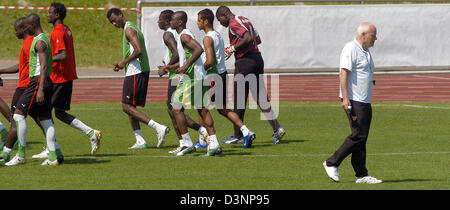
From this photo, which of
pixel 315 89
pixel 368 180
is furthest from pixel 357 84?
pixel 315 89

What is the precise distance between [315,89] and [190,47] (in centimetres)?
1250

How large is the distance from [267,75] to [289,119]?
443 inches

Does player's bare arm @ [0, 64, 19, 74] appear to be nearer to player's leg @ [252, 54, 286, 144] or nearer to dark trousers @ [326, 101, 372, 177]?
player's leg @ [252, 54, 286, 144]

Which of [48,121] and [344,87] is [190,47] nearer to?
[48,121]

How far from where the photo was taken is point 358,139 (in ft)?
32.0

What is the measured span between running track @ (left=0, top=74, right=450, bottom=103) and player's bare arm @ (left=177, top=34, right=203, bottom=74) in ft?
31.9

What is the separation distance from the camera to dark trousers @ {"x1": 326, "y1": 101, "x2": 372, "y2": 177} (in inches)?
380

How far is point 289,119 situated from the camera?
57.0 ft

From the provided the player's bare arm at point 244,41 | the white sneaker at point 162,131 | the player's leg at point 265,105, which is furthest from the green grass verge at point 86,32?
the white sneaker at point 162,131

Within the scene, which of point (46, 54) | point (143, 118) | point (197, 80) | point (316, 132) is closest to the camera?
point (46, 54)

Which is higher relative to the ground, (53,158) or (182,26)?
(182,26)

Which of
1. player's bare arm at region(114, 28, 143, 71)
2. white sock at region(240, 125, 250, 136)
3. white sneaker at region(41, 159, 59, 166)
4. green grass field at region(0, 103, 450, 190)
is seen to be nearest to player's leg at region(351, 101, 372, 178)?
green grass field at region(0, 103, 450, 190)
